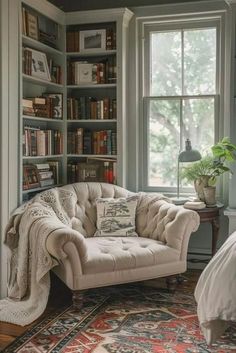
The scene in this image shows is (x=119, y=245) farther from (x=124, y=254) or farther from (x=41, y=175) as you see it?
(x=41, y=175)

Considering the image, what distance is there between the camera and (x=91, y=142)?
5.17 meters

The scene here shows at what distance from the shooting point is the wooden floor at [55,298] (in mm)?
3302

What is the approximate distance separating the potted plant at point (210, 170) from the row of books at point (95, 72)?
121 centimetres

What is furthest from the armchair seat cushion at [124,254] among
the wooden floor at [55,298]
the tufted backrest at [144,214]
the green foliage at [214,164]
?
the green foliage at [214,164]

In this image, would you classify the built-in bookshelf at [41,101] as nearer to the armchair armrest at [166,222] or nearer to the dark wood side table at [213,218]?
the armchair armrest at [166,222]

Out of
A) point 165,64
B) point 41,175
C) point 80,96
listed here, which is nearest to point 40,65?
point 80,96

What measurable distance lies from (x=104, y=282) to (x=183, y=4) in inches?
112

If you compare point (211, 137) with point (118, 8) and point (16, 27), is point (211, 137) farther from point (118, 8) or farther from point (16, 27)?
point (16, 27)

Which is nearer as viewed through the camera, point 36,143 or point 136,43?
point 36,143

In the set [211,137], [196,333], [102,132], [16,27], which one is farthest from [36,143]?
[196,333]

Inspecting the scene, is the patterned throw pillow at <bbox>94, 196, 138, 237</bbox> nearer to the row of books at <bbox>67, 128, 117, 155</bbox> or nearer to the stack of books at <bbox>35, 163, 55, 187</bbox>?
the stack of books at <bbox>35, 163, 55, 187</bbox>

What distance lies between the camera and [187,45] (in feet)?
16.6

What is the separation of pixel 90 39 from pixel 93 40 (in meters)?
0.03

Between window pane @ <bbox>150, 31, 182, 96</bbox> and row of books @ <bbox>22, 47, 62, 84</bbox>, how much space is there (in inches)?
38.7
